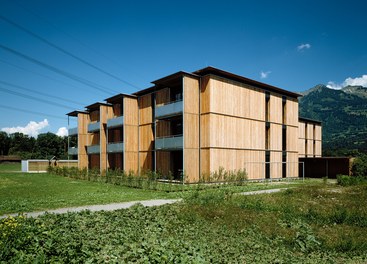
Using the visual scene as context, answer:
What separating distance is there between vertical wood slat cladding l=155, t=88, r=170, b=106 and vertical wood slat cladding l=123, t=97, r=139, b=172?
16.6ft

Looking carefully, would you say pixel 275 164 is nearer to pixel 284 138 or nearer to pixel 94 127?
pixel 284 138

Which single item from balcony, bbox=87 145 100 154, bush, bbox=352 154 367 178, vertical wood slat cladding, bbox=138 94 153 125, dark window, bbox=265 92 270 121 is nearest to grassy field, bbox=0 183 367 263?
dark window, bbox=265 92 270 121

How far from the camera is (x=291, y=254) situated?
275 inches

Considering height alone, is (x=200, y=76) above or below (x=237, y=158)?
above

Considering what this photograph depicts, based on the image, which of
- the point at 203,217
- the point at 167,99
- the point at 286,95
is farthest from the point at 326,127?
the point at 203,217

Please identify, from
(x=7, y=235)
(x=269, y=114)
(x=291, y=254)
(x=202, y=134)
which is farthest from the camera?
(x=269, y=114)

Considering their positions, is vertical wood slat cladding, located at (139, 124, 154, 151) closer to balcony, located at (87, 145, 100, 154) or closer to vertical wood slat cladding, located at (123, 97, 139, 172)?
vertical wood slat cladding, located at (123, 97, 139, 172)

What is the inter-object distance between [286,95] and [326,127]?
17775cm

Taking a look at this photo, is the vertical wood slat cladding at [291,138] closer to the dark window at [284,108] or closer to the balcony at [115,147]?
the dark window at [284,108]

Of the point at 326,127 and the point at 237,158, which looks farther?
the point at 326,127

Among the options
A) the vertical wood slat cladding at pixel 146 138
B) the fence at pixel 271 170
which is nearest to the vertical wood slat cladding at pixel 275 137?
the fence at pixel 271 170

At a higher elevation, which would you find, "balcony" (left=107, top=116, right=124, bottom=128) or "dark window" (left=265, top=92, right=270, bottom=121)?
"dark window" (left=265, top=92, right=270, bottom=121)

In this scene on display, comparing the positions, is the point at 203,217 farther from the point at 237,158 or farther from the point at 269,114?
the point at 269,114

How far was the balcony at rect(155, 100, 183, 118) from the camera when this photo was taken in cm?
2661
